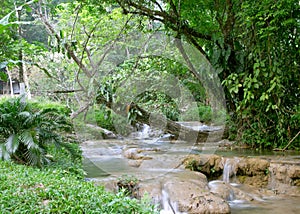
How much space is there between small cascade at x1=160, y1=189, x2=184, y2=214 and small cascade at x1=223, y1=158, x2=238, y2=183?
6.72 ft

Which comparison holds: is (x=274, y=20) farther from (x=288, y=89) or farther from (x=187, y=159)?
(x=187, y=159)

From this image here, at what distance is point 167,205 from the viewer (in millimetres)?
4898

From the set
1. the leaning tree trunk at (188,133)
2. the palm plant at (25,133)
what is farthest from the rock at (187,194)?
the leaning tree trunk at (188,133)

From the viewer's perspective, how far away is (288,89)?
820 centimetres

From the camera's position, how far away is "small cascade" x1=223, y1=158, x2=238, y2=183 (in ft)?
21.6

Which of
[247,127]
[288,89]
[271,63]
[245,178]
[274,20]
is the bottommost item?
[245,178]

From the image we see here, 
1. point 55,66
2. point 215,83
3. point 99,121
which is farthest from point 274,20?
point 55,66

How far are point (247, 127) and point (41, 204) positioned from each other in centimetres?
727

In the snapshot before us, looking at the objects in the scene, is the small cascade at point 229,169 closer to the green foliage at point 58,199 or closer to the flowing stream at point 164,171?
the flowing stream at point 164,171

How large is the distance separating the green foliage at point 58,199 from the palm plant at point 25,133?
1.49m

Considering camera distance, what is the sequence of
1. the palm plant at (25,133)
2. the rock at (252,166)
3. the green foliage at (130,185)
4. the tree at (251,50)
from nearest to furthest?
the green foliage at (130,185) → the palm plant at (25,133) → the rock at (252,166) → the tree at (251,50)

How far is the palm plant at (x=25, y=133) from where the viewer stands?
5.28 metres

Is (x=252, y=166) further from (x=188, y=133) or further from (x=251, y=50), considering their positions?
(x=188, y=133)

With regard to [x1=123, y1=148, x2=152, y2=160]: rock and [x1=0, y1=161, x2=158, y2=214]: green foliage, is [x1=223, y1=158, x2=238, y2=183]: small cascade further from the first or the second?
[x1=0, y1=161, x2=158, y2=214]: green foliage
